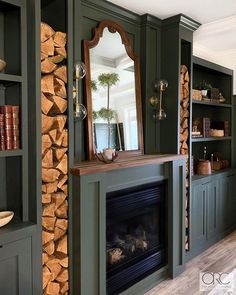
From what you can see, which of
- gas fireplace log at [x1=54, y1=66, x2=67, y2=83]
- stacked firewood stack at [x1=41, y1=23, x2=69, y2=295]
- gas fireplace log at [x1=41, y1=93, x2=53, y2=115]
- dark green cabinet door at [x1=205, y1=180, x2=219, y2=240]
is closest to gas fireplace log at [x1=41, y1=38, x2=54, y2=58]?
stacked firewood stack at [x1=41, y1=23, x2=69, y2=295]

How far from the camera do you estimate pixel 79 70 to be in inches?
88.4

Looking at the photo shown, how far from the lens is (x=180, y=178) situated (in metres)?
2.96

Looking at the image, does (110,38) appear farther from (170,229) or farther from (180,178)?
(170,229)

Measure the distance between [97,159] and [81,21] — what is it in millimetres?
1166

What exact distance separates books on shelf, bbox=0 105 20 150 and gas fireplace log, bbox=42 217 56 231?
0.54 m

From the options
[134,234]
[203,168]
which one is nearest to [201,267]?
[134,234]

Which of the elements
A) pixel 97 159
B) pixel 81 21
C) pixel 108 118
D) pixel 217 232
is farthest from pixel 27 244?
pixel 217 232

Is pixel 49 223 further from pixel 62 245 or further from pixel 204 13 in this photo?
pixel 204 13

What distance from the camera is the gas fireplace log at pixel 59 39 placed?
197 cm

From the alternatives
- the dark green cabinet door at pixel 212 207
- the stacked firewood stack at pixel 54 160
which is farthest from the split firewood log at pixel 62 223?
the dark green cabinet door at pixel 212 207

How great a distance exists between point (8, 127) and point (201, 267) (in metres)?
2.50

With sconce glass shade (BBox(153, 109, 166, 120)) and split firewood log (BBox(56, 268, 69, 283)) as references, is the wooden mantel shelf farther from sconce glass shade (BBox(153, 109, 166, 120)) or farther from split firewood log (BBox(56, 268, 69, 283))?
split firewood log (BBox(56, 268, 69, 283))

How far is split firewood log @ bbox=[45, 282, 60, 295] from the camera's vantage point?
1.97 meters

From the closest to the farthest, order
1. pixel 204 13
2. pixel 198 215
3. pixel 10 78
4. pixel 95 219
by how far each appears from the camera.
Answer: pixel 10 78, pixel 95 219, pixel 204 13, pixel 198 215
